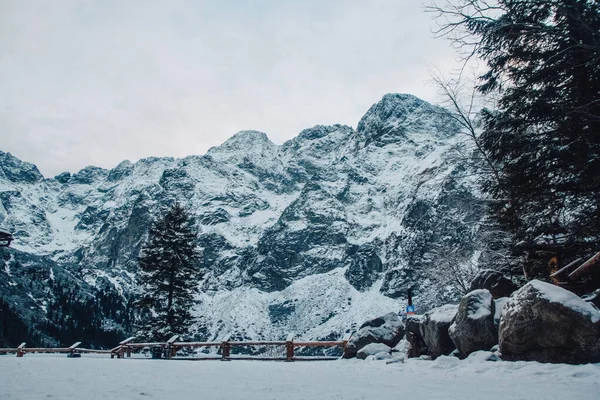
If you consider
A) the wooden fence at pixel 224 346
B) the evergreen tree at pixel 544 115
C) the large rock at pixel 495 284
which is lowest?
the wooden fence at pixel 224 346

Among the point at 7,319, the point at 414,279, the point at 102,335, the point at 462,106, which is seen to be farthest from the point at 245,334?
the point at 462,106

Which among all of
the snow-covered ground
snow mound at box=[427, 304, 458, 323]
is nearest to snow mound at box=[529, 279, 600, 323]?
the snow-covered ground

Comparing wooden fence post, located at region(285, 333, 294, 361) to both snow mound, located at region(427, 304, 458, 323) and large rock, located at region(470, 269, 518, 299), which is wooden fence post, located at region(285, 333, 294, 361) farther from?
large rock, located at region(470, 269, 518, 299)

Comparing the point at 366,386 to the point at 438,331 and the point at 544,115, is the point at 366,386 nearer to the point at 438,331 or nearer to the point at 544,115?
the point at 438,331

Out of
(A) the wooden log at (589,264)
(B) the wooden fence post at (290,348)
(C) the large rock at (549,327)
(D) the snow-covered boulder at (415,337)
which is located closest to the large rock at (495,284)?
(D) the snow-covered boulder at (415,337)

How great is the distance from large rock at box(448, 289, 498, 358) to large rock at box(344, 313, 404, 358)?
558 centimetres

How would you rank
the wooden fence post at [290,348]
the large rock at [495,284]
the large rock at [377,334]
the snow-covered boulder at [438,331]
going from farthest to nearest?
the wooden fence post at [290,348], the large rock at [377,334], the large rock at [495,284], the snow-covered boulder at [438,331]

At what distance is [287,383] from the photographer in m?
8.23

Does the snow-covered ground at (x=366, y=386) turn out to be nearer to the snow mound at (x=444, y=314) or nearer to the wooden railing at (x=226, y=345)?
the snow mound at (x=444, y=314)

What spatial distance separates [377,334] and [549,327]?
8.93m

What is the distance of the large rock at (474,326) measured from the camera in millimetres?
10523

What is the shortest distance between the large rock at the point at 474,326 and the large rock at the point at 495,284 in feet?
9.46

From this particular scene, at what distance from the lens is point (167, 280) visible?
26.5 m

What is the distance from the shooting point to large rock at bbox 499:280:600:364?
7.95m
